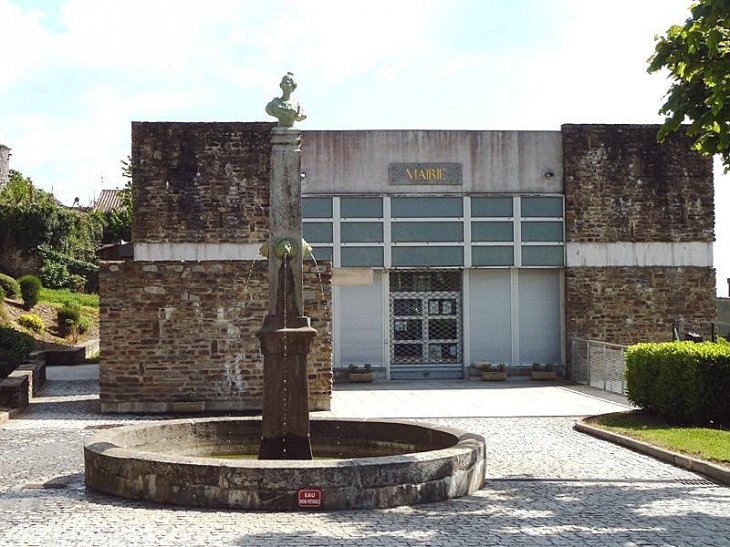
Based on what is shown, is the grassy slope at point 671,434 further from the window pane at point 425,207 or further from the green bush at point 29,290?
the green bush at point 29,290

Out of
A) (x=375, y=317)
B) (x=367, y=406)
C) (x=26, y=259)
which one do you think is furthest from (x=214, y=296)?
(x=26, y=259)

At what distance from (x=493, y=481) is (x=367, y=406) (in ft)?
25.7

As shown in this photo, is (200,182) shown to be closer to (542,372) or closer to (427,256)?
(427,256)

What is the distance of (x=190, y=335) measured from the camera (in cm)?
1670

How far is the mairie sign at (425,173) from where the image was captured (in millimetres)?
23016

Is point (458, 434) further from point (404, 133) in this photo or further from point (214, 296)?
point (404, 133)

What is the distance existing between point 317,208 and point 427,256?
2.84 m

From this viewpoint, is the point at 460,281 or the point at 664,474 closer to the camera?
the point at 664,474

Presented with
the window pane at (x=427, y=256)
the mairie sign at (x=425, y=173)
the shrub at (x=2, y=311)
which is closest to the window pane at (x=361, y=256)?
the window pane at (x=427, y=256)

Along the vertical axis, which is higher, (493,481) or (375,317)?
(375,317)

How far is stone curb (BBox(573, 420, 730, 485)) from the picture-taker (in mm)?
10383

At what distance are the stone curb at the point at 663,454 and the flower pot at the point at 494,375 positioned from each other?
8.00 metres

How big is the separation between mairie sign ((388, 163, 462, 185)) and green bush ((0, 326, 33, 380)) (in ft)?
29.5

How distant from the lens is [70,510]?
8.28m
